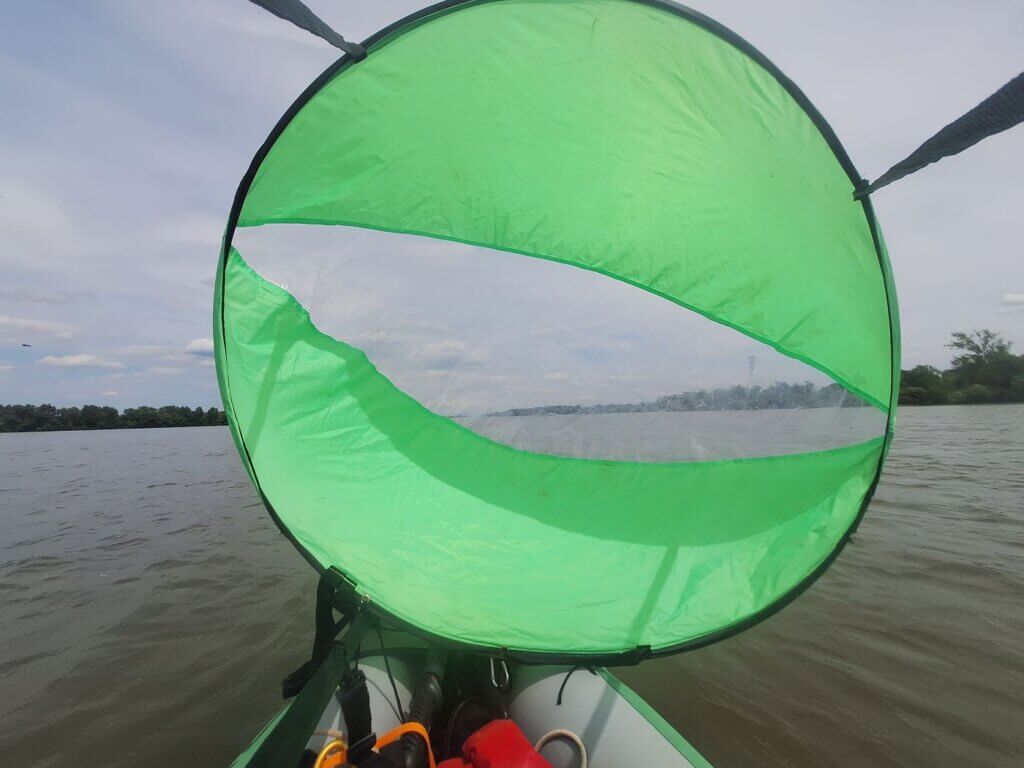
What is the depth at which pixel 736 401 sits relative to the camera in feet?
8.86

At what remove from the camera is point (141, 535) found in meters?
6.01

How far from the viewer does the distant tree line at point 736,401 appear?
2.39m

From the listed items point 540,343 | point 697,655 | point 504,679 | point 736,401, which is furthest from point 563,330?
point 697,655

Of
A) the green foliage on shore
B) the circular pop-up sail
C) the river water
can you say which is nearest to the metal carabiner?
the circular pop-up sail

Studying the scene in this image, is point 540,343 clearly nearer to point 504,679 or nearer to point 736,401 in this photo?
point 736,401

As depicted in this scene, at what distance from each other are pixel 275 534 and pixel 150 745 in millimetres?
3821

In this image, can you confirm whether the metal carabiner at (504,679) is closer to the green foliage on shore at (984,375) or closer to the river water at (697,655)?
the river water at (697,655)

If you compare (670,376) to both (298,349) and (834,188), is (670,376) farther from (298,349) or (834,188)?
(298,349)

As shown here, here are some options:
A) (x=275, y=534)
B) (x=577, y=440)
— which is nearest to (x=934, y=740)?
(x=577, y=440)

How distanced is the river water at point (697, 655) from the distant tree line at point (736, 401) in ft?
5.03

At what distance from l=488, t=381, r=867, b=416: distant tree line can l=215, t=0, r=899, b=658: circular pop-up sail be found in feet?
0.05

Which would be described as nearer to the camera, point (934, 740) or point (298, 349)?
point (934, 740)

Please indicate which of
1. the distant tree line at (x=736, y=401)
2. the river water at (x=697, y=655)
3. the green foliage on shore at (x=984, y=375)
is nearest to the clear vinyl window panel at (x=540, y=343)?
the distant tree line at (x=736, y=401)

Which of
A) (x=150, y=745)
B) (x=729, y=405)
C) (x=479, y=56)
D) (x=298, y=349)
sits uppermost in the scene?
(x=479, y=56)
